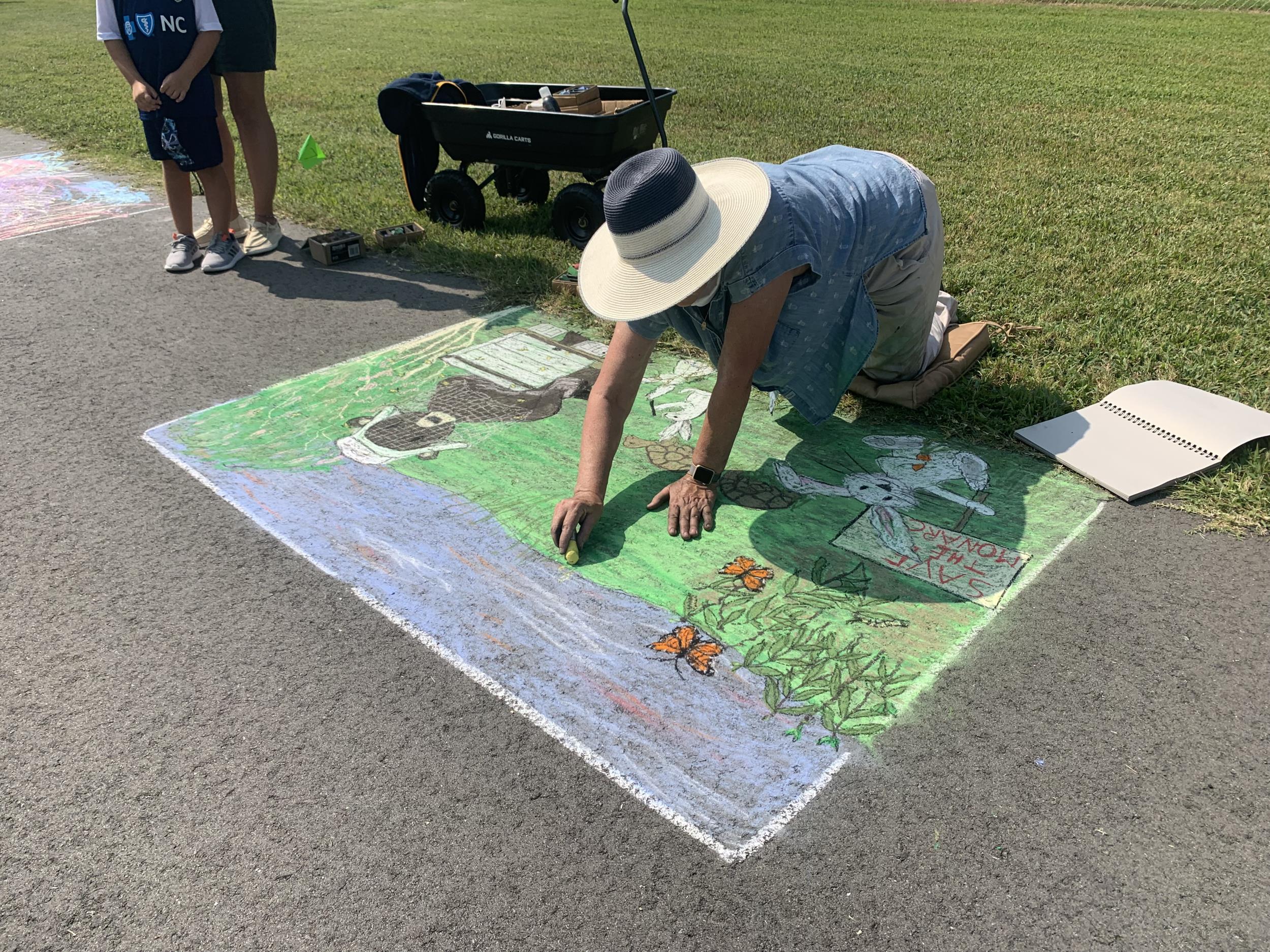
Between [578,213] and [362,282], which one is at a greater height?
[578,213]

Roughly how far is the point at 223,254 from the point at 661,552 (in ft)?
10.6

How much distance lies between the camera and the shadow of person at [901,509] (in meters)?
2.33

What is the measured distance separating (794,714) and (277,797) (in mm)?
1092

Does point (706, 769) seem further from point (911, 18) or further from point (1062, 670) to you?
point (911, 18)

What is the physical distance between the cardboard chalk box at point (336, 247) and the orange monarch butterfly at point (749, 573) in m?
3.07

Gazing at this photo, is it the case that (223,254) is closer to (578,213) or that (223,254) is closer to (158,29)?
(158,29)

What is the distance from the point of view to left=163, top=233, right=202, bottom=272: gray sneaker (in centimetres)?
434

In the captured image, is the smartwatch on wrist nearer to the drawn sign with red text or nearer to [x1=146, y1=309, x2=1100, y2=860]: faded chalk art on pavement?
[x1=146, y1=309, x2=1100, y2=860]: faded chalk art on pavement

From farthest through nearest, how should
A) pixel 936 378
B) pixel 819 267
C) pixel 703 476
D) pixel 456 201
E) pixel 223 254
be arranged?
pixel 456 201 → pixel 223 254 → pixel 936 378 → pixel 703 476 → pixel 819 267

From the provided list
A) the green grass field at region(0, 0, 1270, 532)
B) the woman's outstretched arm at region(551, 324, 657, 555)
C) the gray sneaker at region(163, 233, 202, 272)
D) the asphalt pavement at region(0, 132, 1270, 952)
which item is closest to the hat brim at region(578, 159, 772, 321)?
the woman's outstretched arm at region(551, 324, 657, 555)

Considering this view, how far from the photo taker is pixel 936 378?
3.04 meters

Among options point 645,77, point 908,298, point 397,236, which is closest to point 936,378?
point 908,298

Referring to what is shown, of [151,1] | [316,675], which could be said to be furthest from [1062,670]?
[151,1]

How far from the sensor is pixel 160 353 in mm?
3533
